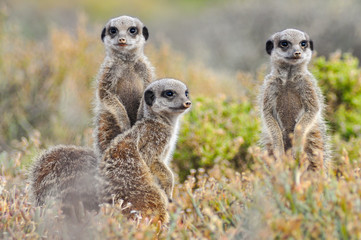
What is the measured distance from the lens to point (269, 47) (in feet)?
14.0

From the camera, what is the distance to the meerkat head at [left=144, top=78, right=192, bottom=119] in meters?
4.15

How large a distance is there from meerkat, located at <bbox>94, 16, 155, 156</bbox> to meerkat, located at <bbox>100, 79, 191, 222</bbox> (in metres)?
0.20

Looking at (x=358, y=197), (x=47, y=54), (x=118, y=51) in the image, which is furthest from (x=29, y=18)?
(x=358, y=197)

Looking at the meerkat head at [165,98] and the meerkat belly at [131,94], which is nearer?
the meerkat head at [165,98]

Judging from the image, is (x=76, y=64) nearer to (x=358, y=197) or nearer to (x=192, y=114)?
(x=192, y=114)

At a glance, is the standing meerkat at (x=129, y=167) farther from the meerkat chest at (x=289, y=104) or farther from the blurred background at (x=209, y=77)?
the blurred background at (x=209, y=77)

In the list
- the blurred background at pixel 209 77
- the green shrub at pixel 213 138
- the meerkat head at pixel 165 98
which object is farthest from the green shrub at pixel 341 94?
the meerkat head at pixel 165 98

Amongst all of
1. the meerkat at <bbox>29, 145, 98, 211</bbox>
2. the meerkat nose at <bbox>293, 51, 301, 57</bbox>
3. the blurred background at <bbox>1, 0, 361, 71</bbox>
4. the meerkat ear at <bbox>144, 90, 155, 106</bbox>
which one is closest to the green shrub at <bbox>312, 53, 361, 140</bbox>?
the meerkat nose at <bbox>293, 51, 301, 57</bbox>

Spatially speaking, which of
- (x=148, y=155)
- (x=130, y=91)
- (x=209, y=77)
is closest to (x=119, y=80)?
(x=130, y=91)

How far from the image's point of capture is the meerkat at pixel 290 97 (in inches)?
161

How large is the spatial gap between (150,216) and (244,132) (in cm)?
258

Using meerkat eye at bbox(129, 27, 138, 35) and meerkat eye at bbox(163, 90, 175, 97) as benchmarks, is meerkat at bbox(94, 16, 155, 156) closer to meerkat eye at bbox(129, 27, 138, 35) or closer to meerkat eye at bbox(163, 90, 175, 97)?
meerkat eye at bbox(129, 27, 138, 35)

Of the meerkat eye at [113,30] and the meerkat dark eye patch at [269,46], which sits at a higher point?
the meerkat dark eye patch at [269,46]

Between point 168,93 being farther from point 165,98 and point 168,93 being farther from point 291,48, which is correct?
point 291,48
